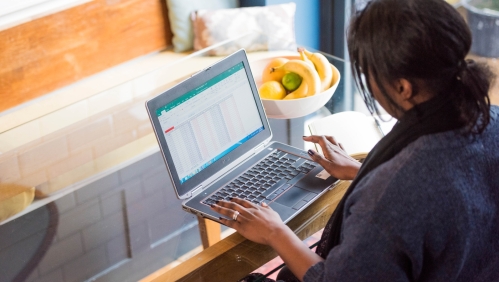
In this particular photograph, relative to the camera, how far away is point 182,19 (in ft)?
9.52

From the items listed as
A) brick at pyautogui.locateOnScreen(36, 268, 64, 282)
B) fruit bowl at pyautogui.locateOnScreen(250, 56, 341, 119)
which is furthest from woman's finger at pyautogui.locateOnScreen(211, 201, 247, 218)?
fruit bowl at pyautogui.locateOnScreen(250, 56, 341, 119)

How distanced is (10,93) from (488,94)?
202 cm

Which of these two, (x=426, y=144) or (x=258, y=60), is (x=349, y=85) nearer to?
(x=258, y=60)

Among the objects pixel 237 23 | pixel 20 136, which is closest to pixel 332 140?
pixel 20 136

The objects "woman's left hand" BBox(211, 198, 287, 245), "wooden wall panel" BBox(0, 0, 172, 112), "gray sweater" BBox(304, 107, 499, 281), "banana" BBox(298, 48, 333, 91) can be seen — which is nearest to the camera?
"gray sweater" BBox(304, 107, 499, 281)

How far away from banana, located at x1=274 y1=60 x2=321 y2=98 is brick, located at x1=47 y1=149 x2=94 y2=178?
1.99 ft

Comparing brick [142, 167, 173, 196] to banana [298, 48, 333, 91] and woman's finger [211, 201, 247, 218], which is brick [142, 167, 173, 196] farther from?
banana [298, 48, 333, 91]

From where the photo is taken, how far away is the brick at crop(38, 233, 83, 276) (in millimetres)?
1294

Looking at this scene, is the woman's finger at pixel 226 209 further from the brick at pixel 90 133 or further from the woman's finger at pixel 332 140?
the brick at pixel 90 133

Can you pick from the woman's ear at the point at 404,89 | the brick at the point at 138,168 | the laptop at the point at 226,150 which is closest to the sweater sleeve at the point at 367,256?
the woman's ear at the point at 404,89

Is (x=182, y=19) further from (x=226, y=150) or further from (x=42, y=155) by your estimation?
(x=226, y=150)

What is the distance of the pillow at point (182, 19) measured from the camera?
9.48 feet

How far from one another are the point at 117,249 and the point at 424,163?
71cm

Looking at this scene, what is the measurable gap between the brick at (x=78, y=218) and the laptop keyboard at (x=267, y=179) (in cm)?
27
